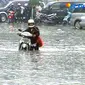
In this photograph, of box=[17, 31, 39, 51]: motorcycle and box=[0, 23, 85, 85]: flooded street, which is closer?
box=[0, 23, 85, 85]: flooded street

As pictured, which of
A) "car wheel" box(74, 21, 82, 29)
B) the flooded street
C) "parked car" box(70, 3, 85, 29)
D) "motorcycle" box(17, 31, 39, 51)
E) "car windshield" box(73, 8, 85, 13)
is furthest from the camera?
"car windshield" box(73, 8, 85, 13)

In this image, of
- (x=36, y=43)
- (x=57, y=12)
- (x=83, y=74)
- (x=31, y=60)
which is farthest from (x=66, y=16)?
(x=83, y=74)

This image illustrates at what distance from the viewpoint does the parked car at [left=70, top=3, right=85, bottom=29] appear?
31.3 m

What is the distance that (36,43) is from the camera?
17.5 metres

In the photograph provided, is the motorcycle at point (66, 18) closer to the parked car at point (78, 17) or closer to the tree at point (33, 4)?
the parked car at point (78, 17)

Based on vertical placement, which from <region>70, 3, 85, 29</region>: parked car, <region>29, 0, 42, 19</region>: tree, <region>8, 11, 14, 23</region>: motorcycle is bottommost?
<region>8, 11, 14, 23</region>: motorcycle

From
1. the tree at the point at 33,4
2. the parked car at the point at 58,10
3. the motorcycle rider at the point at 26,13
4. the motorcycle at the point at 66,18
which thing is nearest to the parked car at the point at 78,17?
the motorcycle at the point at 66,18

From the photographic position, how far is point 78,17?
32.8 metres

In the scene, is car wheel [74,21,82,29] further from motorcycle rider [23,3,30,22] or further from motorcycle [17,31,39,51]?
motorcycle [17,31,39,51]

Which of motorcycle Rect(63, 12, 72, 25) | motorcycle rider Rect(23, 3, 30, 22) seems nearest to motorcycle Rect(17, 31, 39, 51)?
motorcycle Rect(63, 12, 72, 25)

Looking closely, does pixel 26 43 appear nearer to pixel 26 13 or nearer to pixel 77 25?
pixel 77 25

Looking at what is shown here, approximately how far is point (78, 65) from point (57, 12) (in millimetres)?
24963

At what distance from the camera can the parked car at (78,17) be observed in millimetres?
31263

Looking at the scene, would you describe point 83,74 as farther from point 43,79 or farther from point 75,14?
point 75,14
